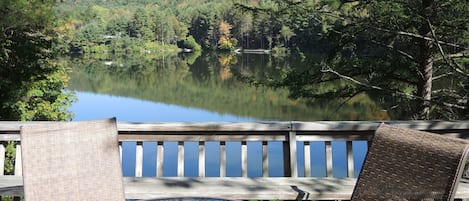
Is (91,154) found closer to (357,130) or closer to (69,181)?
(69,181)

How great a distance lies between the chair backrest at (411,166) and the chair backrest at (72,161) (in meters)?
1.06

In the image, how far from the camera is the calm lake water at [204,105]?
41.9ft

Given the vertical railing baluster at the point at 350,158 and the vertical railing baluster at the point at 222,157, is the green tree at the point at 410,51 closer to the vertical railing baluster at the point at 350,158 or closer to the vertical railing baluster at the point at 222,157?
the vertical railing baluster at the point at 350,158

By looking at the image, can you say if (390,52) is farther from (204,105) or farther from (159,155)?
(204,105)

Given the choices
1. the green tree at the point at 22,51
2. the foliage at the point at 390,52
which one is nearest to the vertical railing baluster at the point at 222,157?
the foliage at the point at 390,52

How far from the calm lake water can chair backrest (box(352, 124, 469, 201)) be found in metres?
5.86

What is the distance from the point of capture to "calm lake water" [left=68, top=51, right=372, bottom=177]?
12.8 meters

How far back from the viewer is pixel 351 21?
21.7 ft

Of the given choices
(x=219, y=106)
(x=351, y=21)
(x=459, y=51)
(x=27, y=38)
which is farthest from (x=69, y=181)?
(x=219, y=106)

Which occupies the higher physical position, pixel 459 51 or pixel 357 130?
pixel 459 51

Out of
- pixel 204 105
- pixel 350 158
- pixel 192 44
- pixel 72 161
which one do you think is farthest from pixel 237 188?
pixel 192 44

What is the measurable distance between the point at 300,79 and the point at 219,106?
19084 mm

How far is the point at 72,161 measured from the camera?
1970 mm

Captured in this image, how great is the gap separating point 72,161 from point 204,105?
84.5ft
